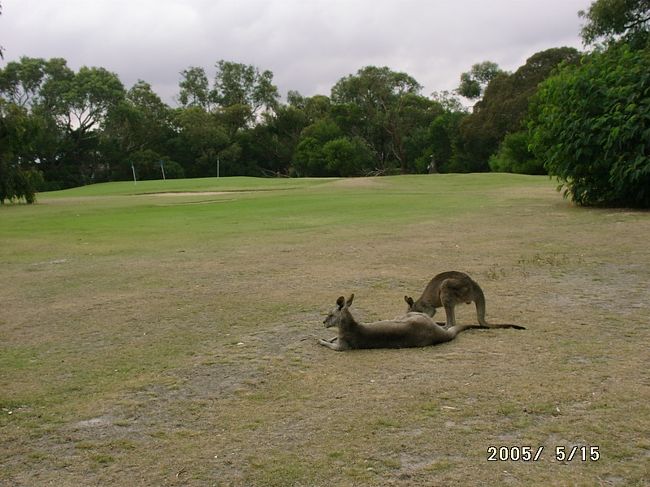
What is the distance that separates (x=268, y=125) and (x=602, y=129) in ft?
209

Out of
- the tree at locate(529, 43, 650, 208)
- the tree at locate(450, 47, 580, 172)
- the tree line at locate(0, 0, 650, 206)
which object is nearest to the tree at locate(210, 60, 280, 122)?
the tree line at locate(0, 0, 650, 206)

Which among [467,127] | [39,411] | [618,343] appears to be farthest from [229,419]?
[467,127]

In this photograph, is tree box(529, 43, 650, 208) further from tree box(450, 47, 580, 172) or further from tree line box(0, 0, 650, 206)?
tree box(450, 47, 580, 172)

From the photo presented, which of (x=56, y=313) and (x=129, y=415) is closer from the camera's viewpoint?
(x=129, y=415)

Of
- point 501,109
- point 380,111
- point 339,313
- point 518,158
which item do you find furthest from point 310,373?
point 380,111

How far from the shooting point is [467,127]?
5988 cm

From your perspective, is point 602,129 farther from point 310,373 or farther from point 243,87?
point 243,87

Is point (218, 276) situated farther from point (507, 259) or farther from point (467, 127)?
point (467, 127)

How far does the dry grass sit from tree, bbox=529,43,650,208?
5.50 metres

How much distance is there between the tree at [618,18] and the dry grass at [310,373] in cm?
2581

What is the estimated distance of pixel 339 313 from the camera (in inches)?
234

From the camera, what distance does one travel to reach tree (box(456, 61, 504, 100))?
78.4 metres

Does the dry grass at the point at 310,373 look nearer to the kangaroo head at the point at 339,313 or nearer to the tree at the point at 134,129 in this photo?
the kangaroo head at the point at 339,313

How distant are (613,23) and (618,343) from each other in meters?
33.3
